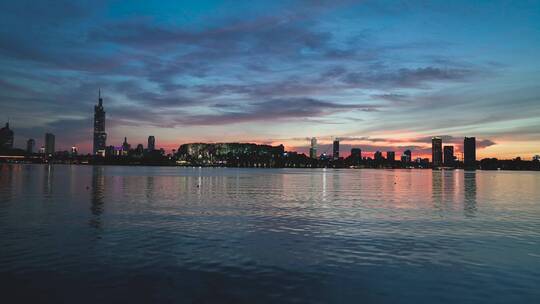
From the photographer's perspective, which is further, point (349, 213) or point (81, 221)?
point (349, 213)

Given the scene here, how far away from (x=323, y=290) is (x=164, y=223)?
61.8 ft

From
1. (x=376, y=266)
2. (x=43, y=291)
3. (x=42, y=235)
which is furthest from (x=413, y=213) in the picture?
(x=43, y=291)

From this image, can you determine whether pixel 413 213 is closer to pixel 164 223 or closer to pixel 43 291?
pixel 164 223

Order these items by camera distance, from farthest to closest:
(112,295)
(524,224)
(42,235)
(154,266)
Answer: (524,224) < (42,235) < (154,266) < (112,295)

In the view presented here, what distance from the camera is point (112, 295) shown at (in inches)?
612

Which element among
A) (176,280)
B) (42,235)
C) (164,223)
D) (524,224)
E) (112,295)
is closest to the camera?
(112,295)

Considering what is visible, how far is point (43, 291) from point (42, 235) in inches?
466

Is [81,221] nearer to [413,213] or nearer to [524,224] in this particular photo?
[413,213]

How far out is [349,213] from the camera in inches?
1622

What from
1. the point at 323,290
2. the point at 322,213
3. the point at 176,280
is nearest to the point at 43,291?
the point at 176,280

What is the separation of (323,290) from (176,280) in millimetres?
5628

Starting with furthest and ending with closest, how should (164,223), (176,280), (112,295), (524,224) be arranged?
(524,224) → (164,223) → (176,280) → (112,295)

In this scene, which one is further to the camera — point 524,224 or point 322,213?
point 322,213

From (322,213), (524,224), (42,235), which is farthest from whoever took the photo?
(322,213)
